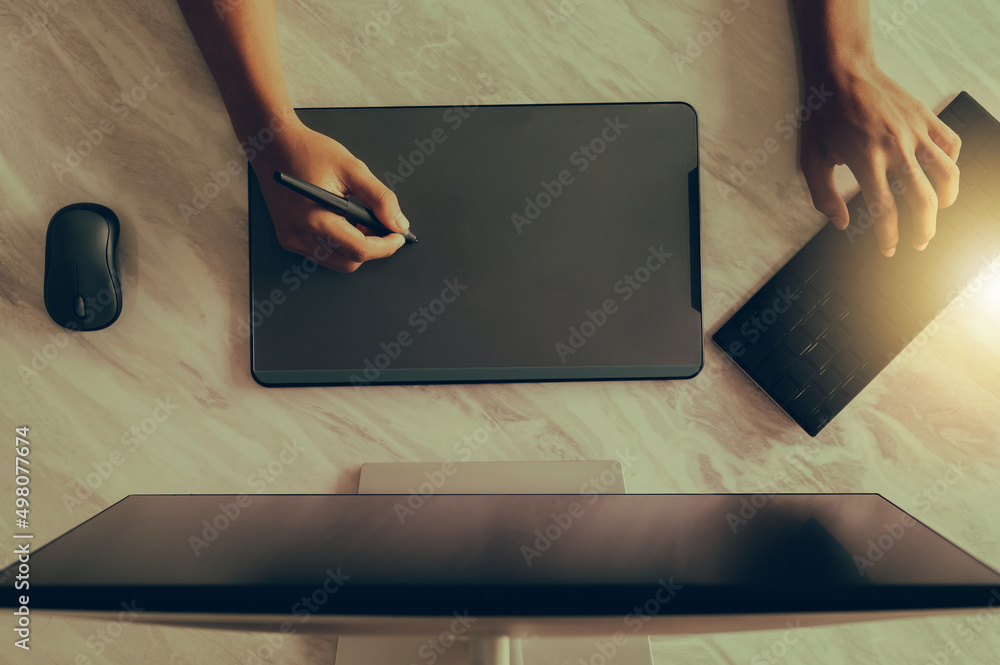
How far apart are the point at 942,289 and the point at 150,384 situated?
0.92 metres

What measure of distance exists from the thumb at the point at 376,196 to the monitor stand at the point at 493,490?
28 cm

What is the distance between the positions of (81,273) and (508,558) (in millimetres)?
623

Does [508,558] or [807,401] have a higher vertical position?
[807,401]

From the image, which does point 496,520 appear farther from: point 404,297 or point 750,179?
point 750,179

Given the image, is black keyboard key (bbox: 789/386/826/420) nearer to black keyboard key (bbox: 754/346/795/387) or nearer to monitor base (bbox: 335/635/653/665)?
black keyboard key (bbox: 754/346/795/387)

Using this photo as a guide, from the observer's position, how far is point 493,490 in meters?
0.65

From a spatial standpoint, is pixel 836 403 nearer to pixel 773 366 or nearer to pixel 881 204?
pixel 773 366

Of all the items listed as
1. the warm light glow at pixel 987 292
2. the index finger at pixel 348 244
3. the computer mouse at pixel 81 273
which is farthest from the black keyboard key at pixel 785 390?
the computer mouse at pixel 81 273

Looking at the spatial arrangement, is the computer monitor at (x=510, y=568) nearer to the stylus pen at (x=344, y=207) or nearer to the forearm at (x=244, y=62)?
the stylus pen at (x=344, y=207)

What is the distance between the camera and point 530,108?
2.23ft

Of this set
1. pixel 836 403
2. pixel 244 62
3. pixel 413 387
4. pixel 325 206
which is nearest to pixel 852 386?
pixel 836 403

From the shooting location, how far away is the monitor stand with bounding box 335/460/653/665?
1.93ft

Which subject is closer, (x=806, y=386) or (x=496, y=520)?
(x=496, y=520)

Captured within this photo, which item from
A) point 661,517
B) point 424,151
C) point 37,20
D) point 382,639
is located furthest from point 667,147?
point 37,20
